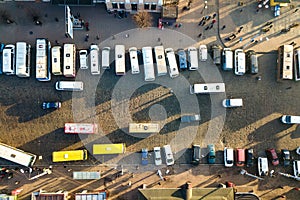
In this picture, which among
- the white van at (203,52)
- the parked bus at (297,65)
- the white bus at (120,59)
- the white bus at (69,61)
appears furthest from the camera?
the parked bus at (297,65)

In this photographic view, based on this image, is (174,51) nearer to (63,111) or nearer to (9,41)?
(63,111)

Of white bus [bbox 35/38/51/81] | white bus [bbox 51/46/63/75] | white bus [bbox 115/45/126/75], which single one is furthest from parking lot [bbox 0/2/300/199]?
white bus [bbox 51/46/63/75]

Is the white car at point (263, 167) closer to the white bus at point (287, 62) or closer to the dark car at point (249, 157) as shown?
the dark car at point (249, 157)

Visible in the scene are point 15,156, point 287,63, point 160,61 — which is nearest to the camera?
point 15,156

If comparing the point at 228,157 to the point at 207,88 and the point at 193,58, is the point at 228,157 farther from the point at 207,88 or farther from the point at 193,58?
the point at 193,58

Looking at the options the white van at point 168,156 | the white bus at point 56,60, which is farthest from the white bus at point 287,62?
the white bus at point 56,60

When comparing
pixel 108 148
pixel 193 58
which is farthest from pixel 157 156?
pixel 193 58
